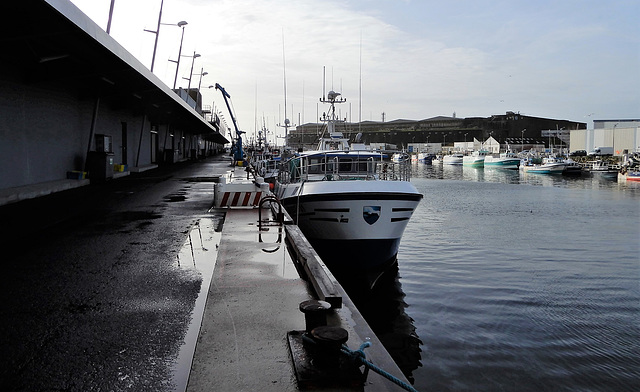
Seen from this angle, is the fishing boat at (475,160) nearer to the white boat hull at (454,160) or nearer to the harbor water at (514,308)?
the white boat hull at (454,160)

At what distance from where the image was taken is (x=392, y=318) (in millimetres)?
10688

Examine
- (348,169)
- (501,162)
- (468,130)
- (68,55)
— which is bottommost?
(348,169)

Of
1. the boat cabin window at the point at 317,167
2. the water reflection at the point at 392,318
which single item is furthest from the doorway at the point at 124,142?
the water reflection at the point at 392,318

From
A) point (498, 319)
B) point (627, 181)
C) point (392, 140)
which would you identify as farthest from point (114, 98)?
point (392, 140)

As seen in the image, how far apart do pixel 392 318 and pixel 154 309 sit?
6261 mm

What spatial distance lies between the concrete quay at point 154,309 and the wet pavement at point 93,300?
0.02 meters

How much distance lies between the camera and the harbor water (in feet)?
26.1

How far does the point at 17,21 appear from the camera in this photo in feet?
35.4

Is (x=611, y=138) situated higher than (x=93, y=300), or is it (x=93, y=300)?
(x=611, y=138)

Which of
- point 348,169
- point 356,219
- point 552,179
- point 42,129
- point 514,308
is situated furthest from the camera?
point 552,179

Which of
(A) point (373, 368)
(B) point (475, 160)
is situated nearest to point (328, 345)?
Result: (A) point (373, 368)

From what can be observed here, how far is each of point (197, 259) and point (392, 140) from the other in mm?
146107

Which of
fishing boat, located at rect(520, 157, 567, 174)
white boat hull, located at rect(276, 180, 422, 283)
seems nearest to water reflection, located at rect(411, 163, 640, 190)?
fishing boat, located at rect(520, 157, 567, 174)

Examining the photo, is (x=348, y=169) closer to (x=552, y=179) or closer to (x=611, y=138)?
(x=552, y=179)
